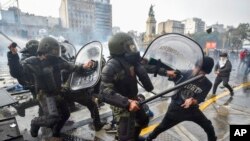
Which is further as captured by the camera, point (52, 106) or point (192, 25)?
point (192, 25)

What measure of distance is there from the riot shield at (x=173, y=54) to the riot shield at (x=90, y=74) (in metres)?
1.10

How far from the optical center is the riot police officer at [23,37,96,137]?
3.46 m

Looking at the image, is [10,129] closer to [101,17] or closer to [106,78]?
[106,78]

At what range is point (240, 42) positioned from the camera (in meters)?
52.9

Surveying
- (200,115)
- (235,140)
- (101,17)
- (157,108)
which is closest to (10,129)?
(200,115)

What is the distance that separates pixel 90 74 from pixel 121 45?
1.44m

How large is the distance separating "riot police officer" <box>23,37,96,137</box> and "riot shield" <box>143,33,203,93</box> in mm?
1311

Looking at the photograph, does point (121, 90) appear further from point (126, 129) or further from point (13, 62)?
point (13, 62)

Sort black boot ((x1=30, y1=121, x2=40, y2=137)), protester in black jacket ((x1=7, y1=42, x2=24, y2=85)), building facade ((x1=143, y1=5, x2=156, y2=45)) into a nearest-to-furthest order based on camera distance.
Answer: black boot ((x1=30, y1=121, x2=40, y2=137)) < protester in black jacket ((x1=7, y1=42, x2=24, y2=85)) < building facade ((x1=143, y1=5, x2=156, y2=45))

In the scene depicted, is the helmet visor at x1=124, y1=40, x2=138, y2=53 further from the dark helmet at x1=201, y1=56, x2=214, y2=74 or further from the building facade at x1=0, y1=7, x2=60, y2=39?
the building facade at x1=0, y1=7, x2=60, y2=39

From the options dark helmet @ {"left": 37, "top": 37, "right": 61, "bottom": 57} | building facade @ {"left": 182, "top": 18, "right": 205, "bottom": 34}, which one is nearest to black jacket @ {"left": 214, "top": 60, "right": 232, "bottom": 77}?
dark helmet @ {"left": 37, "top": 37, "right": 61, "bottom": 57}

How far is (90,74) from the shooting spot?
385 centimetres

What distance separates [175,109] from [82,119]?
2.62 m

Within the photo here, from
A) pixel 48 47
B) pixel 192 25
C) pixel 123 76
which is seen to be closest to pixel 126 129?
pixel 123 76
